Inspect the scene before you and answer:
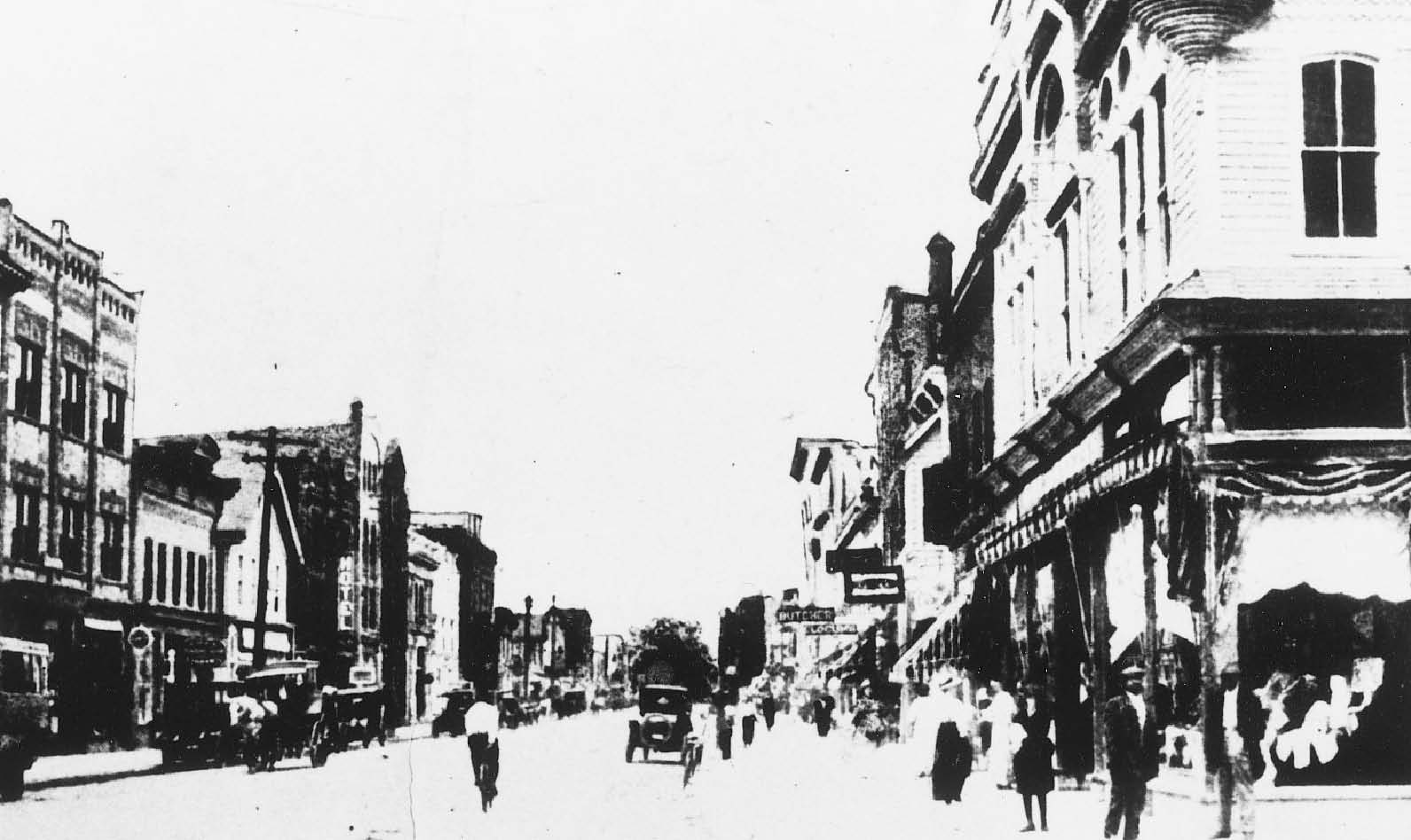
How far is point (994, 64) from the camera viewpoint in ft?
72.8

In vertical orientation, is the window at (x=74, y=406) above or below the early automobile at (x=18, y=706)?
above

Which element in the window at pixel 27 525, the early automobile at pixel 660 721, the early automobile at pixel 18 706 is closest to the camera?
the early automobile at pixel 18 706

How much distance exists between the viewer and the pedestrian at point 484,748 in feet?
66.5

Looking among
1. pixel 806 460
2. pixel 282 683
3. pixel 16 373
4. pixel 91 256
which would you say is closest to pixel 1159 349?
pixel 91 256

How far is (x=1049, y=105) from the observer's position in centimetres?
2417

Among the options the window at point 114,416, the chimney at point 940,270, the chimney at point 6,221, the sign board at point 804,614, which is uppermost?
the chimney at point 940,270

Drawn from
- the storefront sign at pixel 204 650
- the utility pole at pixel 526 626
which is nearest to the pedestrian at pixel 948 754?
the utility pole at pixel 526 626

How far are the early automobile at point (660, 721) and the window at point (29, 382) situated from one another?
55.8 ft

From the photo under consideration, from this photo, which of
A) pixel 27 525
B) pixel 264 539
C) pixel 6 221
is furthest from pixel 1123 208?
pixel 264 539

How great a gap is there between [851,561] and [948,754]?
18.2 m

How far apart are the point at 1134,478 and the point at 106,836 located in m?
10.8

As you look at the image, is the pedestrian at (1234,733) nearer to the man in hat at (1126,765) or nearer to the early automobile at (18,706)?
the man in hat at (1126,765)

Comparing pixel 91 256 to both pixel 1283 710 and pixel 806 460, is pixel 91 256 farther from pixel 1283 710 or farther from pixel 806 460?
pixel 806 460

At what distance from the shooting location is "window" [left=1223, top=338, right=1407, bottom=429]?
15852mm
